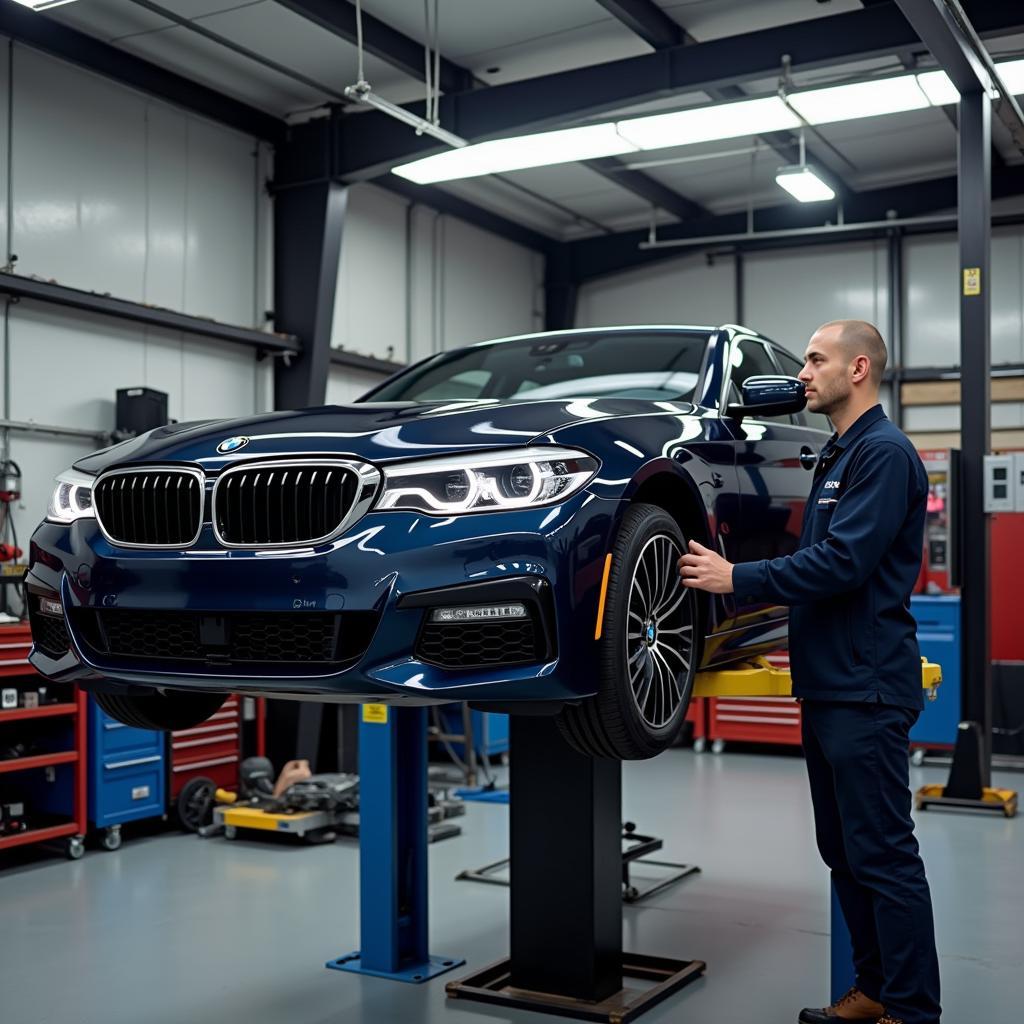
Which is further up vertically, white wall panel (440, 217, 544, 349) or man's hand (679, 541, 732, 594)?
white wall panel (440, 217, 544, 349)

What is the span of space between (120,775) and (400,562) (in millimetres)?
4000

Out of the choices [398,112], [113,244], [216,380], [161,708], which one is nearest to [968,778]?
[398,112]

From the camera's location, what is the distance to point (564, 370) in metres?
3.47

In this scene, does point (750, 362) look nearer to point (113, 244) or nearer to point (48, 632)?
point (48, 632)

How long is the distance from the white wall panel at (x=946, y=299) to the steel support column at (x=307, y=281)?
202 inches

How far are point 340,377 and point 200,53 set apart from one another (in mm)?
2577

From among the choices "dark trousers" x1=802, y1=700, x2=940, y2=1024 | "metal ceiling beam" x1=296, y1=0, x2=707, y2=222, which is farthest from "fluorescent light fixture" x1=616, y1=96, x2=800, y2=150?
"dark trousers" x1=802, y1=700, x2=940, y2=1024

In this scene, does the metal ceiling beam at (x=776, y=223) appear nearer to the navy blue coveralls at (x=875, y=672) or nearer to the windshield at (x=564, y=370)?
the windshield at (x=564, y=370)

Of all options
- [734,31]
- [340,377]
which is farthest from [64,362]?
Answer: [734,31]

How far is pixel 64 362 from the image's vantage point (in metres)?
6.60

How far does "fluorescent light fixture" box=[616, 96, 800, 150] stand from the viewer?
6367 mm

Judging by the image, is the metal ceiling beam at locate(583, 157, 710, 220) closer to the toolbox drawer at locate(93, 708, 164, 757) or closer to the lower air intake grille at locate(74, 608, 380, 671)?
the toolbox drawer at locate(93, 708, 164, 757)

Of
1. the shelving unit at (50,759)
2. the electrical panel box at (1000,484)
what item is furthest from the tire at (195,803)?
the electrical panel box at (1000,484)

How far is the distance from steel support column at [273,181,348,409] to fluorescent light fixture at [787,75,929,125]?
304 cm
